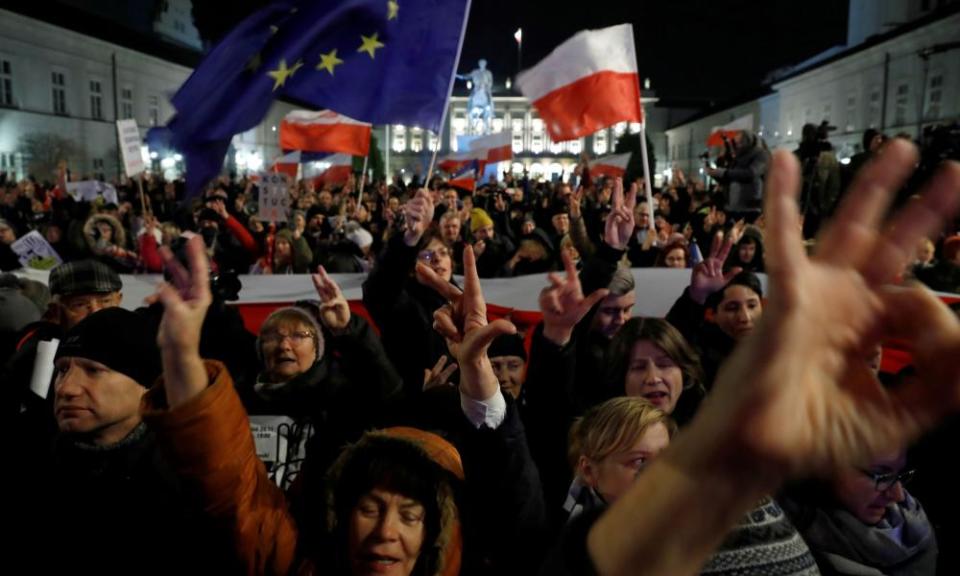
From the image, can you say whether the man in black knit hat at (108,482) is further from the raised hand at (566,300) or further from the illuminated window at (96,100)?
the illuminated window at (96,100)

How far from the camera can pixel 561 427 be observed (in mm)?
2863

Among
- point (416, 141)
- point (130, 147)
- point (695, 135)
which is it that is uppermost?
point (416, 141)

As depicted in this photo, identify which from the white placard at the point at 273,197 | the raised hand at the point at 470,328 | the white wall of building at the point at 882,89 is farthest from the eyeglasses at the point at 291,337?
the white wall of building at the point at 882,89

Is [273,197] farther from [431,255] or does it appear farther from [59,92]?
[59,92]

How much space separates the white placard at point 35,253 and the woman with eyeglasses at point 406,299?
459cm

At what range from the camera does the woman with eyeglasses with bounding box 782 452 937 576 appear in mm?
2145

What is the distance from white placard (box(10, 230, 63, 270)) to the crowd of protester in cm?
298

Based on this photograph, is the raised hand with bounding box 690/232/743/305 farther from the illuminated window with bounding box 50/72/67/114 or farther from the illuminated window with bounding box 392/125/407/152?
the illuminated window with bounding box 392/125/407/152

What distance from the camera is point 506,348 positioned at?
10.8ft

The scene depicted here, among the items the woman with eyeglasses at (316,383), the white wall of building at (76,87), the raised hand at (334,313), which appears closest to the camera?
the woman with eyeglasses at (316,383)

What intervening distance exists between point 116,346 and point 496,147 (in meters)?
13.0

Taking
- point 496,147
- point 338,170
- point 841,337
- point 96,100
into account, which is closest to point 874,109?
point 496,147

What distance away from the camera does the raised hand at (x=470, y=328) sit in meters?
1.98

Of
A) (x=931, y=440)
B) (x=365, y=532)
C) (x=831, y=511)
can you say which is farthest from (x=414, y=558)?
(x=931, y=440)
